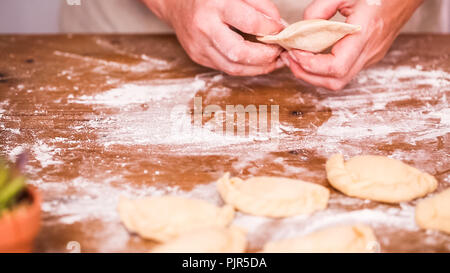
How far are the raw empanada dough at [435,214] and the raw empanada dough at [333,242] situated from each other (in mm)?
134

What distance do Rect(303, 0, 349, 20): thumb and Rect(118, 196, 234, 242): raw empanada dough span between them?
0.79m

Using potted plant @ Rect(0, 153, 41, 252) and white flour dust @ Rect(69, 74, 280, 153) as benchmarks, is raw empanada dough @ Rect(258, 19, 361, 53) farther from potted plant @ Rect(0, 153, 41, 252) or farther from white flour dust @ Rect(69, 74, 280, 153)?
potted plant @ Rect(0, 153, 41, 252)

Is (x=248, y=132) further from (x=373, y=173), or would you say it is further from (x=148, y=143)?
(x=373, y=173)

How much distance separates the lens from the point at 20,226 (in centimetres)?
83

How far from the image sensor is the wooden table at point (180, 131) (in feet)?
3.49

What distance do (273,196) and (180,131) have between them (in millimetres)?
448

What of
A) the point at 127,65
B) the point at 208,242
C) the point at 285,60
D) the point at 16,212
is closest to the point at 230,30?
the point at 285,60

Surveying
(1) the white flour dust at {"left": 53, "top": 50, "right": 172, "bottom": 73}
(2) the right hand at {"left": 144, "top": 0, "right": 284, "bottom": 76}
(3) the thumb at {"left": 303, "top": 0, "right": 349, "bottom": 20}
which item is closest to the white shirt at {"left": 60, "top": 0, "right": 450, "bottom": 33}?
(1) the white flour dust at {"left": 53, "top": 50, "right": 172, "bottom": 73}

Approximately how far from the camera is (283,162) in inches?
50.2

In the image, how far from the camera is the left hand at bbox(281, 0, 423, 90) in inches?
57.5

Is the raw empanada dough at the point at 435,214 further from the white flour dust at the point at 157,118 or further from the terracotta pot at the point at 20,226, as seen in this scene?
the terracotta pot at the point at 20,226

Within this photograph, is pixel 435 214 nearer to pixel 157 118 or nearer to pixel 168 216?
pixel 168 216

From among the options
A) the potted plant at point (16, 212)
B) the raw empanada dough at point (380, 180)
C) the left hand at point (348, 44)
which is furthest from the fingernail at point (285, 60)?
the potted plant at point (16, 212)
